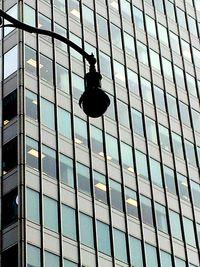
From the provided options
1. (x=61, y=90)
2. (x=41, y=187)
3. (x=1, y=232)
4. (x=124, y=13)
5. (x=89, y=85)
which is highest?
(x=124, y=13)

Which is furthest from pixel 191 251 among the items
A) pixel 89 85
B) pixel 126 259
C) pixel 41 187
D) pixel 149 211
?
pixel 89 85

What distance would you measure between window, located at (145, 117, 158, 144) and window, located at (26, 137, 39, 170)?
10657 mm

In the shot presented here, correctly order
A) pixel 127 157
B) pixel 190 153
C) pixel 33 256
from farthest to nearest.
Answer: pixel 190 153 → pixel 127 157 → pixel 33 256

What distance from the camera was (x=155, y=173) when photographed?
44500 mm

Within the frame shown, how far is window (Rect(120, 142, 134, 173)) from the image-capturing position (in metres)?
42.5

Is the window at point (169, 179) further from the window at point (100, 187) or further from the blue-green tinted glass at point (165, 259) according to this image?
the window at point (100, 187)

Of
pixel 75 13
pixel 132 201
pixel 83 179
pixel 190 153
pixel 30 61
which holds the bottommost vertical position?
pixel 83 179

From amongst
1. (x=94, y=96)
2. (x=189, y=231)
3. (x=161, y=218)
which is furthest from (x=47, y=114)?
(x=94, y=96)

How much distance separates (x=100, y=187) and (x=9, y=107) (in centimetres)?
649

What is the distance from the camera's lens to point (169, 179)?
1791 inches

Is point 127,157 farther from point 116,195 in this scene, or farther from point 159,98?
point 159,98

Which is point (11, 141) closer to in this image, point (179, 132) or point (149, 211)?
point (149, 211)

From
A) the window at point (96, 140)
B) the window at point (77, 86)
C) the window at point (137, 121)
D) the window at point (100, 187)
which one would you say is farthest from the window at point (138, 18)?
the window at point (100, 187)

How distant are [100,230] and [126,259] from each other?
2.19 meters
